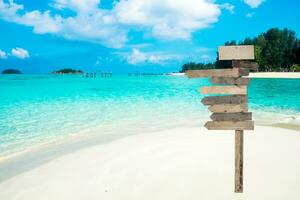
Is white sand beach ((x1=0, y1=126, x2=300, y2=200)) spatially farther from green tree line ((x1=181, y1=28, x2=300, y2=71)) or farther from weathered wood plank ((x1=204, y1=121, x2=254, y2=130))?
green tree line ((x1=181, y1=28, x2=300, y2=71))

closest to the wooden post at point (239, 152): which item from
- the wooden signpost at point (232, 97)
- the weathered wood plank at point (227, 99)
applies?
the wooden signpost at point (232, 97)

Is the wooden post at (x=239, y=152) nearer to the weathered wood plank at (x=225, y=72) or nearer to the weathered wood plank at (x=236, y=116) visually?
the weathered wood plank at (x=236, y=116)

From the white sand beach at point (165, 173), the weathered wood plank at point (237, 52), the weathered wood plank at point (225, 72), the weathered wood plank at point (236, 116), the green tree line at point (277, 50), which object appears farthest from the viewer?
the green tree line at point (277, 50)

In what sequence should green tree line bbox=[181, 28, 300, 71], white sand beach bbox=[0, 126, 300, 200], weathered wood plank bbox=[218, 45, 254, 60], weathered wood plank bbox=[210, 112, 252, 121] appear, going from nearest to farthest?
weathered wood plank bbox=[218, 45, 254, 60] → weathered wood plank bbox=[210, 112, 252, 121] → white sand beach bbox=[0, 126, 300, 200] → green tree line bbox=[181, 28, 300, 71]

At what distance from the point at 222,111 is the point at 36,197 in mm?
3567

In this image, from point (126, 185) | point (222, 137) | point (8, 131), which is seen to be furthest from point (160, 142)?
point (8, 131)

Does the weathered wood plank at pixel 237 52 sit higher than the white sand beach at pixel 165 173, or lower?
higher

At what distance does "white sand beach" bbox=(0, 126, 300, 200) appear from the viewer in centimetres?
579

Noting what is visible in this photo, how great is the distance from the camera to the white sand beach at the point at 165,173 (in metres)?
5.79

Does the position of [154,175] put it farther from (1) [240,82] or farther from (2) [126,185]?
(1) [240,82]

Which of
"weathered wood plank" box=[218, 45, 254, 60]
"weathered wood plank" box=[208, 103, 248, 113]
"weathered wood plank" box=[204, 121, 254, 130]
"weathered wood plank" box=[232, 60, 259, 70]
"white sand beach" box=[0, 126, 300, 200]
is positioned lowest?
"white sand beach" box=[0, 126, 300, 200]

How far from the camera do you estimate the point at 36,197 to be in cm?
579

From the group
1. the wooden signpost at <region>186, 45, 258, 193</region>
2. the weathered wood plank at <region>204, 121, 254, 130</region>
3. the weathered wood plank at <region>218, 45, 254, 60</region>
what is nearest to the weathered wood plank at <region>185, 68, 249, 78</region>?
the wooden signpost at <region>186, 45, 258, 193</region>

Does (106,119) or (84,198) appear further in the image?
(106,119)
